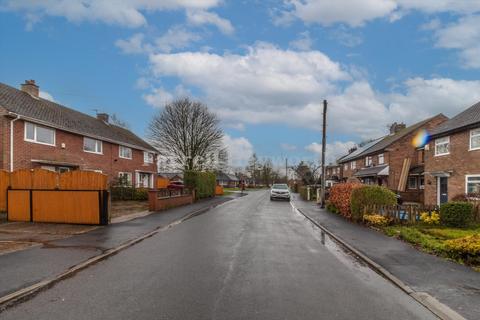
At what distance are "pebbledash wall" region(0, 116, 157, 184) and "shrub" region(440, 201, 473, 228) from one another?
2081 centimetres

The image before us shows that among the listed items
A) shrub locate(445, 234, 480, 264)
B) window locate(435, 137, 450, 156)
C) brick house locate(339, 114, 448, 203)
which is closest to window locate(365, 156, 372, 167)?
brick house locate(339, 114, 448, 203)

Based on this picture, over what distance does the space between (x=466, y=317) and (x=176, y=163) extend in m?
43.6

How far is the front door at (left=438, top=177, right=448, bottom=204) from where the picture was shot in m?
24.4

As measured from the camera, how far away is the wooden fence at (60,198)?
48.3 ft

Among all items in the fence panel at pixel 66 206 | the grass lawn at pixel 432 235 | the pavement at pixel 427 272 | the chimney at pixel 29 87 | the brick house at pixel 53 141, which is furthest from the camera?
the chimney at pixel 29 87

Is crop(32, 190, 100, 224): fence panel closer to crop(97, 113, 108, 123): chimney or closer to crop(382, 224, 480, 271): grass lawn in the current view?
crop(382, 224, 480, 271): grass lawn

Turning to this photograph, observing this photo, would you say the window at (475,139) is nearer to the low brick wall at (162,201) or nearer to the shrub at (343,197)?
the shrub at (343,197)

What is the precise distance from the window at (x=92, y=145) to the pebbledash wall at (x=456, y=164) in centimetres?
2378

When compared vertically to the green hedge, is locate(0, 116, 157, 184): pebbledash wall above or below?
above

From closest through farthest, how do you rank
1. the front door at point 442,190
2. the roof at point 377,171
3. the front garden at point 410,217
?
the front garden at point 410,217
the front door at point 442,190
the roof at point 377,171

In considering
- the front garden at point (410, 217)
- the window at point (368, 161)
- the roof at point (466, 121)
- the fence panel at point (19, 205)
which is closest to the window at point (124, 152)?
the fence panel at point (19, 205)

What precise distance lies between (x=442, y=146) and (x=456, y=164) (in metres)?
2.55

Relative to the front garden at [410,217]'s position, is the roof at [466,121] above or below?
above

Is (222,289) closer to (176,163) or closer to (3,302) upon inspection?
(3,302)
